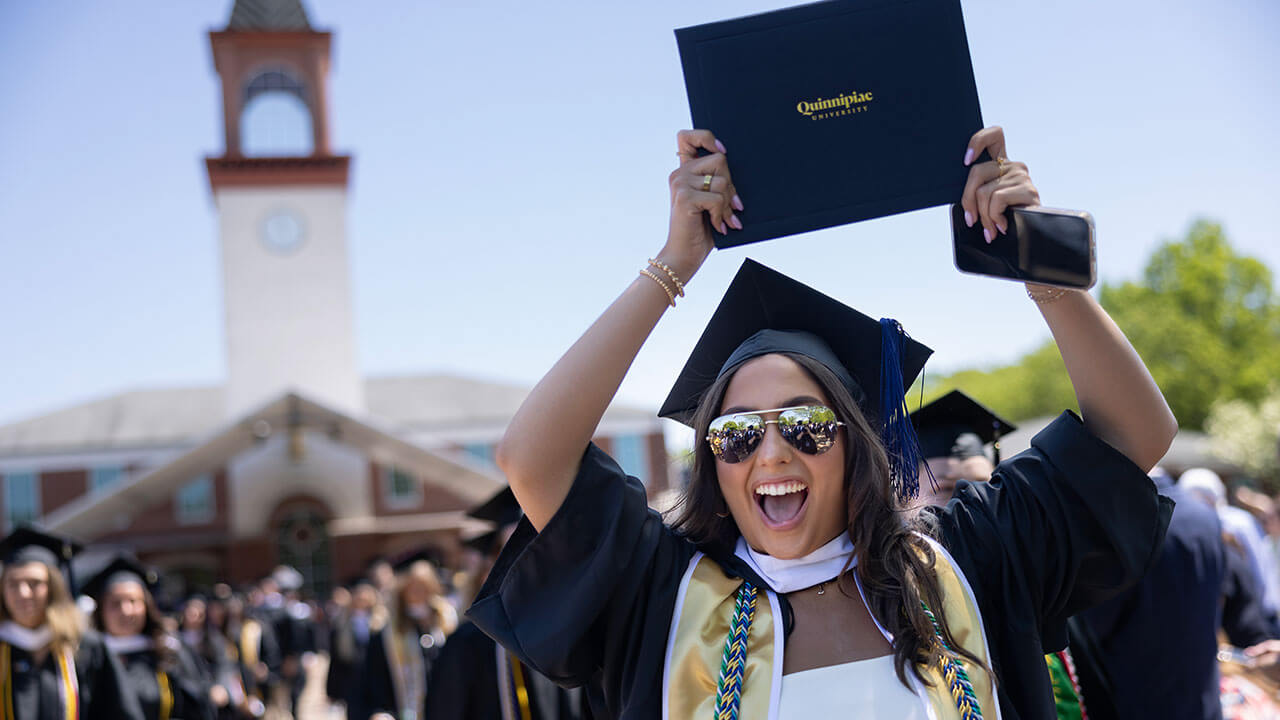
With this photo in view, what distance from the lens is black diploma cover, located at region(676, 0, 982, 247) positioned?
217cm

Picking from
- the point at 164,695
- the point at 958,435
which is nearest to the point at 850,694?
the point at 958,435

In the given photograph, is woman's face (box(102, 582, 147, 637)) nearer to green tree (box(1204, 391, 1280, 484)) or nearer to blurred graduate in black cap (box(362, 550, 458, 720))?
blurred graduate in black cap (box(362, 550, 458, 720))

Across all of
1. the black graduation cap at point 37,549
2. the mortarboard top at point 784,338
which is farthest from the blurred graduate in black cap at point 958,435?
the black graduation cap at point 37,549

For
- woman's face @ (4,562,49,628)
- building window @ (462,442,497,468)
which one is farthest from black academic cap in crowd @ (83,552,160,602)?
building window @ (462,442,497,468)

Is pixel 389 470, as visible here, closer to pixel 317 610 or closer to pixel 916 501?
pixel 317 610

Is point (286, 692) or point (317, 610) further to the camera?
point (317, 610)

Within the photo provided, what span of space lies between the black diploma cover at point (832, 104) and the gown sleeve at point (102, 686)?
4.95 meters

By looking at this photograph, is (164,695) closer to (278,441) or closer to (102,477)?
(278,441)

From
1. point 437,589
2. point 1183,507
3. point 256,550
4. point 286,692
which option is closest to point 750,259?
point 1183,507

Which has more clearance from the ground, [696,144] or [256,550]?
[696,144]

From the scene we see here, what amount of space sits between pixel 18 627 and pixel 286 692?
388 inches

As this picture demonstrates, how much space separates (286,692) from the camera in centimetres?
1460

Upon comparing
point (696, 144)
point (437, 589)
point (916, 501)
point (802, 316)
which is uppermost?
point (696, 144)

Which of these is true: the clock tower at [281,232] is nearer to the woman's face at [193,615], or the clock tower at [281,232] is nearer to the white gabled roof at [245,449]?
the white gabled roof at [245,449]
